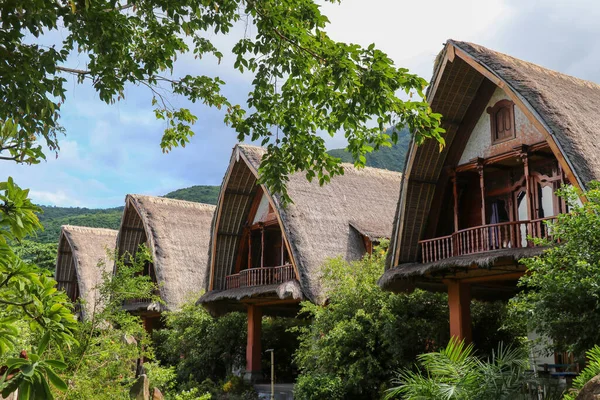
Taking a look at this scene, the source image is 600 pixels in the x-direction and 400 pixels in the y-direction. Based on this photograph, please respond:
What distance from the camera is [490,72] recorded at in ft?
38.7

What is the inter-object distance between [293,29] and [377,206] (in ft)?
45.5

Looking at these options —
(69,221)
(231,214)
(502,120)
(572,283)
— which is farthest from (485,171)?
(69,221)

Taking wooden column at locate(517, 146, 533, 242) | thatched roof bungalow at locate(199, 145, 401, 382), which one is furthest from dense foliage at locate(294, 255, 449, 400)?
wooden column at locate(517, 146, 533, 242)

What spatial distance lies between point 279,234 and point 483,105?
8534 mm

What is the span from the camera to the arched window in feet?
41.5

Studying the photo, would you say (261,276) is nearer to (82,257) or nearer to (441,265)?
(441,265)

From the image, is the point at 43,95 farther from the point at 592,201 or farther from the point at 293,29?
the point at 592,201

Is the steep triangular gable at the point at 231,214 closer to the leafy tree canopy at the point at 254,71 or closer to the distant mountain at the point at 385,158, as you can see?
the leafy tree canopy at the point at 254,71

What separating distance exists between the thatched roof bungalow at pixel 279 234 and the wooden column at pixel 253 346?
1.1 inches

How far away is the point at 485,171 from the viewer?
13.3 m

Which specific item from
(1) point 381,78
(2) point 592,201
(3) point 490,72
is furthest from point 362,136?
(3) point 490,72

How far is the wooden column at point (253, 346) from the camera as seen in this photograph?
61.1ft

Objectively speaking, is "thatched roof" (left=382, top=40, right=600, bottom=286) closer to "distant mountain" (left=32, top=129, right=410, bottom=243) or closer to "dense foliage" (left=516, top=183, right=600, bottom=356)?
"dense foliage" (left=516, top=183, right=600, bottom=356)

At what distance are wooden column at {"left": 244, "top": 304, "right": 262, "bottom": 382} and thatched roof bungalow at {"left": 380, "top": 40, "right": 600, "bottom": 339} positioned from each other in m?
6.46
